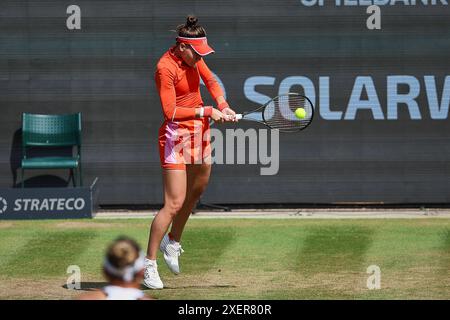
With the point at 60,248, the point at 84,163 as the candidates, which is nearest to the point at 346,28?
the point at 84,163

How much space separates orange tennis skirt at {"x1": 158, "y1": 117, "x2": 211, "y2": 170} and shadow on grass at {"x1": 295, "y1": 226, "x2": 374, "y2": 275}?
147 centimetres

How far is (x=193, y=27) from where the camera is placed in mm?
9297

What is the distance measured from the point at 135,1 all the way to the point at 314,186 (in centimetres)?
322

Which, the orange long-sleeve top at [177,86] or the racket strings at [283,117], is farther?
the racket strings at [283,117]

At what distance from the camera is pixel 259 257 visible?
35.3 feet

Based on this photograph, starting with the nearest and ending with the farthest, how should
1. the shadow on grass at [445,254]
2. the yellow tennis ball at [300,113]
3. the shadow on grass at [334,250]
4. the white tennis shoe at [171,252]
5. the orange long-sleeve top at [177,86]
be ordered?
1. the orange long-sleeve top at [177,86]
2. the white tennis shoe at [171,252]
3. the shadow on grass at [445,254]
4. the shadow on grass at [334,250]
5. the yellow tennis ball at [300,113]

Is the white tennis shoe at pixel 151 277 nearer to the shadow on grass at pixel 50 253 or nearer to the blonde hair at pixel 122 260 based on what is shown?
the shadow on grass at pixel 50 253

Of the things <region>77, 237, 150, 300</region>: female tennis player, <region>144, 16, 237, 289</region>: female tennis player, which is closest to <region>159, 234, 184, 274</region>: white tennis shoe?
<region>144, 16, 237, 289</region>: female tennis player

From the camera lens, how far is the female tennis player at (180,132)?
364 inches

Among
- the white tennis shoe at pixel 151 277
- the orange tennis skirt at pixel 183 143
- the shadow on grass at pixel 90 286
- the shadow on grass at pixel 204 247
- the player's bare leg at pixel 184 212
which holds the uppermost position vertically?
the orange tennis skirt at pixel 183 143

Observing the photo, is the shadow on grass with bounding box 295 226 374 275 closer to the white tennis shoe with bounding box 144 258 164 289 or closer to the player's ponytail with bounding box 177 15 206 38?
the white tennis shoe with bounding box 144 258 164 289

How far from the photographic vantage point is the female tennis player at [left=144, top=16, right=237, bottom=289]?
923 cm

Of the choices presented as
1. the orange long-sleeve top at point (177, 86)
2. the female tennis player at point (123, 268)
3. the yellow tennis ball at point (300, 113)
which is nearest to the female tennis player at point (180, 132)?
the orange long-sleeve top at point (177, 86)
